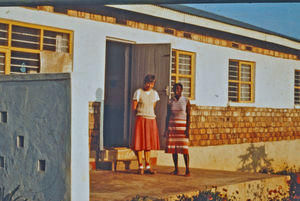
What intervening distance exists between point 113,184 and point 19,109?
238 centimetres

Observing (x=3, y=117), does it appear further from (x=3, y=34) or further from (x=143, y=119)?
(x=143, y=119)

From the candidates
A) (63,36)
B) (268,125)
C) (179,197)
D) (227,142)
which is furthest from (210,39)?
(179,197)

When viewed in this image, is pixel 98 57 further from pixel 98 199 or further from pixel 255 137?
pixel 255 137

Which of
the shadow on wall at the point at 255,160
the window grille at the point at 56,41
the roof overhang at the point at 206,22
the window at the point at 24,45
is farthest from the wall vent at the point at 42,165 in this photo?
the shadow on wall at the point at 255,160

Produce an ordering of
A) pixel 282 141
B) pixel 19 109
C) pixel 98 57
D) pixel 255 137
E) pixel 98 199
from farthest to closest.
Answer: pixel 282 141 < pixel 255 137 < pixel 98 57 < pixel 98 199 < pixel 19 109

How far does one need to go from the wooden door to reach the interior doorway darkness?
287mm

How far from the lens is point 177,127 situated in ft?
30.6

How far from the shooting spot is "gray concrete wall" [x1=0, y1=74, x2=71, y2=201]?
5641 mm

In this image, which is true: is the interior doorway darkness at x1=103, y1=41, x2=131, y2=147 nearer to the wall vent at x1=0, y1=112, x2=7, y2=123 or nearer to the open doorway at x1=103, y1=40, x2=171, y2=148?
the open doorway at x1=103, y1=40, x2=171, y2=148

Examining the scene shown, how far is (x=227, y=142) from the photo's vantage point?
13898mm

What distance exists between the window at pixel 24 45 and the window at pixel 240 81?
19.1 feet

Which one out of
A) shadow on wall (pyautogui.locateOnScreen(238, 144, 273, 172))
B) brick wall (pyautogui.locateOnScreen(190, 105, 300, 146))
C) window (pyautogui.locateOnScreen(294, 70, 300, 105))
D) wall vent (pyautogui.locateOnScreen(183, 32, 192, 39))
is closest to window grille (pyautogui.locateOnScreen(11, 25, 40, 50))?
wall vent (pyautogui.locateOnScreen(183, 32, 192, 39))

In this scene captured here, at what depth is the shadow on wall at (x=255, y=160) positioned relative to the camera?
47.8 ft

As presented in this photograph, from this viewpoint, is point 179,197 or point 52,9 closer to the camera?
point 179,197
